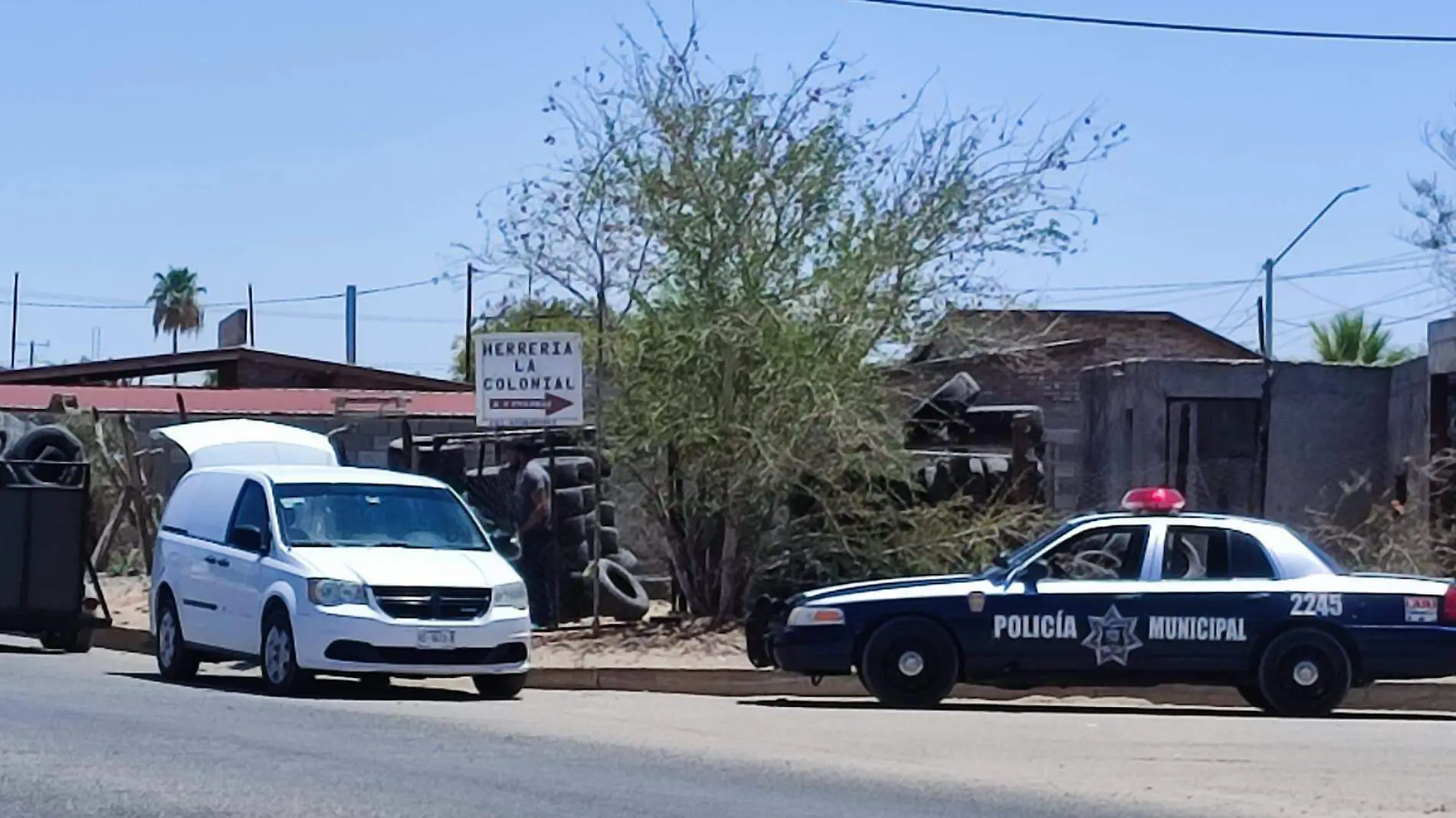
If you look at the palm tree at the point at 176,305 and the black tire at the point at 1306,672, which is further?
the palm tree at the point at 176,305

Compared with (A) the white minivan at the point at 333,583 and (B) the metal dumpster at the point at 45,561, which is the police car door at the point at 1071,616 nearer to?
(A) the white minivan at the point at 333,583

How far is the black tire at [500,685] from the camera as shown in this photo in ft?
54.4

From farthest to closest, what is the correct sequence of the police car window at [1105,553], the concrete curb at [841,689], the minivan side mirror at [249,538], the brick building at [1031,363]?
the brick building at [1031,363], the concrete curb at [841,689], the minivan side mirror at [249,538], the police car window at [1105,553]

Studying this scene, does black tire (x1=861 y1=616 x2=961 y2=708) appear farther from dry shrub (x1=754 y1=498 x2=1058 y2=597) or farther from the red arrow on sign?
the red arrow on sign

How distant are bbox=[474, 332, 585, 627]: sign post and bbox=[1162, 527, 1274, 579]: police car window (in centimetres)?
544

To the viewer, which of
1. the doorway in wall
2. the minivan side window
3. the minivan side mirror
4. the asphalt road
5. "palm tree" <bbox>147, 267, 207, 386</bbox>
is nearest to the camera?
the asphalt road

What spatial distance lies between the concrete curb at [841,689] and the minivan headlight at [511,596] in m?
2.03

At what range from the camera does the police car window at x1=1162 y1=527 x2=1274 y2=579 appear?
16281 mm

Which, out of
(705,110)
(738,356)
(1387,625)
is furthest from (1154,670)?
(705,110)

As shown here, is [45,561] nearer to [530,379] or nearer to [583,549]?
[583,549]

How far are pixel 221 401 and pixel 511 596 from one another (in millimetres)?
20621

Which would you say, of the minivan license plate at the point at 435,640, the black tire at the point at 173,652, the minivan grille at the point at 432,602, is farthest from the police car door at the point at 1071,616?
the black tire at the point at 173,652

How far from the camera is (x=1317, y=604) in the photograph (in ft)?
52.6

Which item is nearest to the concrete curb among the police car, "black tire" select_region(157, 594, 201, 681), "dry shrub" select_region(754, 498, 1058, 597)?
the police car
